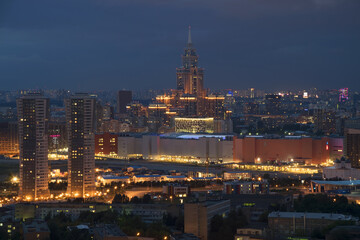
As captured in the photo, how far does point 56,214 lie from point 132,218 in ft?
9.71

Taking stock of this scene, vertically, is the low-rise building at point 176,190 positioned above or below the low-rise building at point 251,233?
above

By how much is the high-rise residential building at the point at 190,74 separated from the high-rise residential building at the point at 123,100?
14563 mm

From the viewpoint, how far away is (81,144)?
28.2 meters

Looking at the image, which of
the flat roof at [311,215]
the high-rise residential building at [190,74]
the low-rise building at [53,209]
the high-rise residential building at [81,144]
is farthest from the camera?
the high-rise residential building at [190,74]

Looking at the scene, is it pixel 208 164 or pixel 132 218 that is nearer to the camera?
pixel 132 218

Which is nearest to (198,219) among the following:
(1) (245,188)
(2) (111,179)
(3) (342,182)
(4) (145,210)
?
(4) (145,210)

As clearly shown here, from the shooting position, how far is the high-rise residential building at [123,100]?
74113mm

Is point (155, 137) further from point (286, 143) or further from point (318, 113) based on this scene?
point (318, 113)

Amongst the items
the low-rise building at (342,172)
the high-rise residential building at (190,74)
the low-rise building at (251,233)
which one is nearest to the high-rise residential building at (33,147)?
the low-rise building at (342,172)

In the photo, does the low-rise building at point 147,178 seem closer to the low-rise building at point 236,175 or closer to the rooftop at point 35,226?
the low-rise building at point 236,175

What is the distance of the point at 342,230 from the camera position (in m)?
15.0

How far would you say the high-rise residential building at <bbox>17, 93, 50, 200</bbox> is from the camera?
27.3 meters

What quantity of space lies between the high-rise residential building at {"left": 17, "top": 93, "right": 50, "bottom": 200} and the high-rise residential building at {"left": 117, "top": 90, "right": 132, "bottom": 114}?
45.4 meters

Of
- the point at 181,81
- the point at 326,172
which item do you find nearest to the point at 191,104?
the point at 181,81
